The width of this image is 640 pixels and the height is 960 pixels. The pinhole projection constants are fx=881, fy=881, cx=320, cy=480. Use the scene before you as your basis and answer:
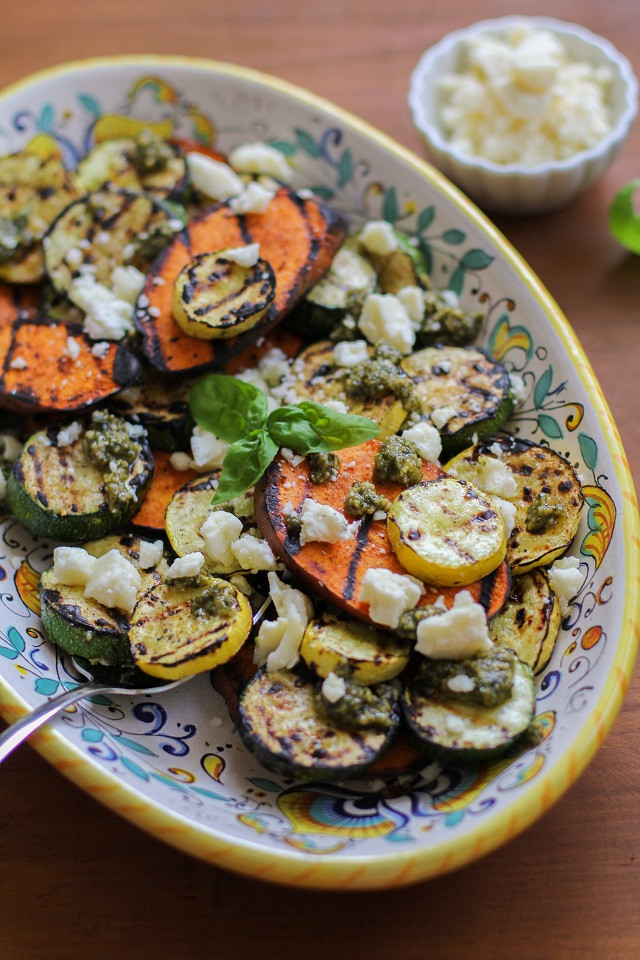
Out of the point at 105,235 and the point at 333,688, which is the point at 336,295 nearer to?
the point at 105,235

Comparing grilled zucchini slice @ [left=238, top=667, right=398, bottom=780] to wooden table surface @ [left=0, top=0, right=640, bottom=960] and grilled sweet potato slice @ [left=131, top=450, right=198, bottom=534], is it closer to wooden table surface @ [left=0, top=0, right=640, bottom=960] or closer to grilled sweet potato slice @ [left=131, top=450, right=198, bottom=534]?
wooden table surface @ [left=0, top=0, right=640, bottom=960]

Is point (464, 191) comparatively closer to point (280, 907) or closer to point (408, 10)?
point (408, 10)

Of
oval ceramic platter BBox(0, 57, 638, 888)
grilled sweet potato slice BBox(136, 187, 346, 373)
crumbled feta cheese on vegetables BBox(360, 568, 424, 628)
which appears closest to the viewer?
oval ceramic platter BBox(0, 57, 638, 888)

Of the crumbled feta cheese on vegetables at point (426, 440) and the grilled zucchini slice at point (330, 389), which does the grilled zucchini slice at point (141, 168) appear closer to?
the grilled zucchini slice at point (330, 389)

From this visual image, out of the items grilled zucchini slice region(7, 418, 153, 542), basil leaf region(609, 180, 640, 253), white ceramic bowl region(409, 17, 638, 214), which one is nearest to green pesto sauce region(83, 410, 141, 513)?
grilled zucchini slice region(7, 418, 153, 542)

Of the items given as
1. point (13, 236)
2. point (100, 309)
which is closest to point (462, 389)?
point (100, 309)

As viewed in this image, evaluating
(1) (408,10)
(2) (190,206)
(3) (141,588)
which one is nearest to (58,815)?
(3) (141,588)
